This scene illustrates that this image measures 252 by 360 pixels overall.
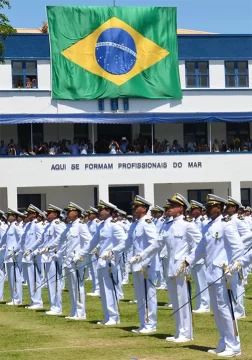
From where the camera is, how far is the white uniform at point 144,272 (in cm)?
1761

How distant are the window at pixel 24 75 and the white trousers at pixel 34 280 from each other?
29383 mm

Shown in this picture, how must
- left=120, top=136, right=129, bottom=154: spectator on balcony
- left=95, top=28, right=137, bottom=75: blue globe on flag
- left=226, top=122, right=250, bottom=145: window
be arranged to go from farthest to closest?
left=226, top=122, right=250, bottom=145: window < left=95, top=28, right=137, bottom=75: blue globe on flag < left=120, top=136, right=129, bottom=154: spectator on balcony

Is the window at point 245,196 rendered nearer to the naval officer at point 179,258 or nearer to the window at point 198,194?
the window at point 198,194

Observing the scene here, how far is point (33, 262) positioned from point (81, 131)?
30973mm

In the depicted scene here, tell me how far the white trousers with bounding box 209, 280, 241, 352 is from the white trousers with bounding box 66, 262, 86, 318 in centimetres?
545

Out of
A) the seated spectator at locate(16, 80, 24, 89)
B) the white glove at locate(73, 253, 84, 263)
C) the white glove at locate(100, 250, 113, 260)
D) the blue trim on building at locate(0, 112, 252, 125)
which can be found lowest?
the white glove at locate(73, 253, 84, 263)

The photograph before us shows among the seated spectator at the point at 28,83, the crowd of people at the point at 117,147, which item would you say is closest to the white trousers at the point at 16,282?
the crowd of people at the point at 117,147

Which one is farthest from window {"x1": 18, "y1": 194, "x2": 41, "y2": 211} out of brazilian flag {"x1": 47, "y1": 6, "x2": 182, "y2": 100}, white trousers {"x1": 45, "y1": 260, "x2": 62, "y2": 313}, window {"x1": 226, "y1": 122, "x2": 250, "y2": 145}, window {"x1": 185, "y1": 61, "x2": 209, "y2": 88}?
white trousers {"x1": 45, "y1": 260, "x2": 62, "y2": 313}

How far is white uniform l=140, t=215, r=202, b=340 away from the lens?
16.4 meters

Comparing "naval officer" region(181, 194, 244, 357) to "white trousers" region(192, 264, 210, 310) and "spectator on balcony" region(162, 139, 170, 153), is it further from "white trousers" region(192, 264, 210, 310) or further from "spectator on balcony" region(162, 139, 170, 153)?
"spectator on balcony" region(162, 139, 170, 153)

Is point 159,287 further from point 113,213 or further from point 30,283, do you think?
point 113,213

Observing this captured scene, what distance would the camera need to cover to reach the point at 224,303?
15.0 meters

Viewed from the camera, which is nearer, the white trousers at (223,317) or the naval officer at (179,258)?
the white trousers at (223,317)

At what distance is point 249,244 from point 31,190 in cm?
3173
